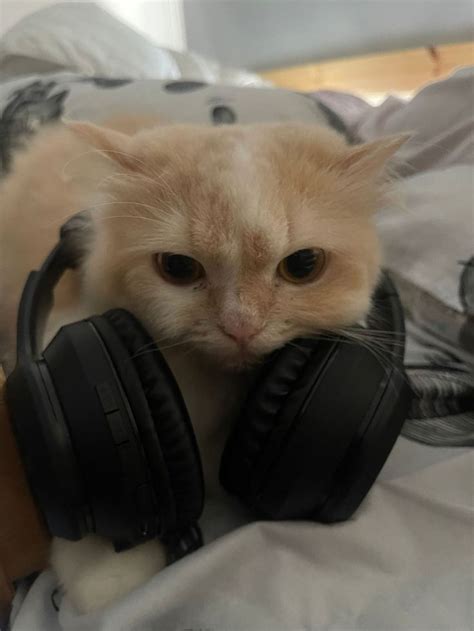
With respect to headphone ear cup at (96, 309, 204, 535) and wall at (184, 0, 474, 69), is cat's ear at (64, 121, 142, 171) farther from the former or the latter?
wall at (184, 0, 474, 69)

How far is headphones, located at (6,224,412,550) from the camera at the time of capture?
48 cm

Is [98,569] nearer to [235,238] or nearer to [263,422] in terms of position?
[263,422]

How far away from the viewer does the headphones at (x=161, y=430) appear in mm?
477

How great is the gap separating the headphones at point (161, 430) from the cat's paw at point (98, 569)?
0.03 m

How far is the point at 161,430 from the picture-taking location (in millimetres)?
501

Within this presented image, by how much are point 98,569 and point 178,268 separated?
1.04 ft

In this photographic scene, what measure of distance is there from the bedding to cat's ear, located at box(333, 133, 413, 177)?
5.9 inches

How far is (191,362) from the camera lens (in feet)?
2.13

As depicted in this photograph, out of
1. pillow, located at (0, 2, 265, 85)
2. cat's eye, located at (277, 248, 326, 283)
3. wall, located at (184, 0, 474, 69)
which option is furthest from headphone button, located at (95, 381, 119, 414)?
wall, located at (184, 0, 474, 69)

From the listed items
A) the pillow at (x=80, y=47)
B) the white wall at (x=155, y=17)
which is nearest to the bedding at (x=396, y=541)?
the pillow at (x=80, y=47)

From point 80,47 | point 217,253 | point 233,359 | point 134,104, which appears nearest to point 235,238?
point 217,253

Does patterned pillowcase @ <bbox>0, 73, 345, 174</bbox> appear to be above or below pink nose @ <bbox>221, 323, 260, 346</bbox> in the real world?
above

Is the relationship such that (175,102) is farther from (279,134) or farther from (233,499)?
(233,499)

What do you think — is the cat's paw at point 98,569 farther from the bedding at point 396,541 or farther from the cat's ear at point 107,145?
the cat's ear at point 107,145
